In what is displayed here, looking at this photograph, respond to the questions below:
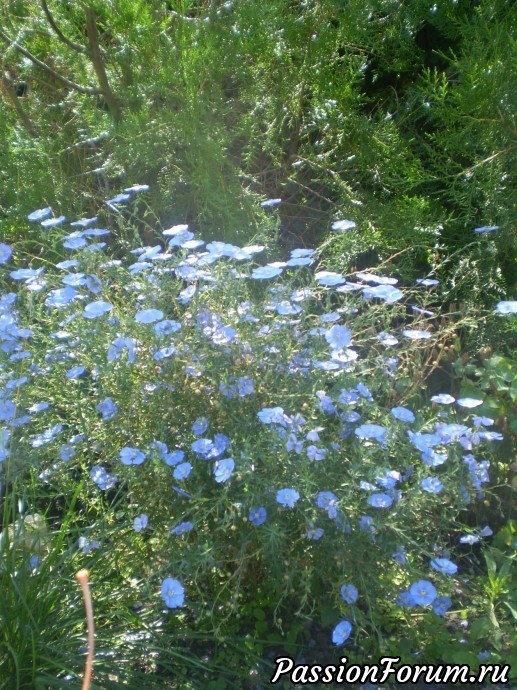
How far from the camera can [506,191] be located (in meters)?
3.24

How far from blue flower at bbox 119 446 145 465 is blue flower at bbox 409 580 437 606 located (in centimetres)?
76

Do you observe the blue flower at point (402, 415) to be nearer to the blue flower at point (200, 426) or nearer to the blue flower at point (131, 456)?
the blue flower at point (200, 426)

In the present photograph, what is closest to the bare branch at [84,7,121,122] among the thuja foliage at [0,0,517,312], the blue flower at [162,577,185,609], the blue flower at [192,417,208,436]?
the thuja foliage at [0,0,517,312]

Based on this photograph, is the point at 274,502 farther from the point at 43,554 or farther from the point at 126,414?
the point at 43,554

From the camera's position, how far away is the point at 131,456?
6.59 ft

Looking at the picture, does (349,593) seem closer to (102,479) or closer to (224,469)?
(224,469)

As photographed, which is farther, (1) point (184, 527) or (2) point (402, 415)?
(2) point (402, 415)

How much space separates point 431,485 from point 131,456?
2.48 feet

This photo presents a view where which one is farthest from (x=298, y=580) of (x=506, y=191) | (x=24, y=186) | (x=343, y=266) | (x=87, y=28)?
(x=87, y=28)

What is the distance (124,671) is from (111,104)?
251cm

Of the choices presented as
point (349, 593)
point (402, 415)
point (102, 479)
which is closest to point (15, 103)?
point (102, 479)

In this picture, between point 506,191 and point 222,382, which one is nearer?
point 222,382

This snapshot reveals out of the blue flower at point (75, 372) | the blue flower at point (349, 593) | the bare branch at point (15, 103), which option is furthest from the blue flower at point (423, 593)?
the bare branch at point (15, 103)

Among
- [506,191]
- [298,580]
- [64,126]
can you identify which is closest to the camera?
[298,580]
